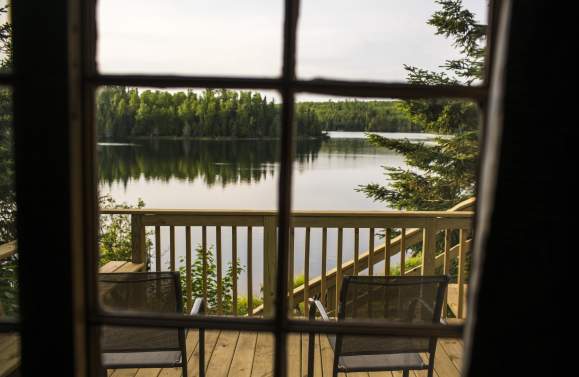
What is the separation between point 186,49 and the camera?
8.47ft

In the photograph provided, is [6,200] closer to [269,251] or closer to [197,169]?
[197,169]

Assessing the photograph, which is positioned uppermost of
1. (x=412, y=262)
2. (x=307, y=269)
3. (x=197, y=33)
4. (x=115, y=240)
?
(x=197, y=33)

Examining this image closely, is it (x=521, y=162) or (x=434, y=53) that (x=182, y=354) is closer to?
(x=521, y=162)

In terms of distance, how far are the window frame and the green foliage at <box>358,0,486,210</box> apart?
21.3ft

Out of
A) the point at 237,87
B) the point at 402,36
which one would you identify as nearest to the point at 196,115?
the point at 237,87

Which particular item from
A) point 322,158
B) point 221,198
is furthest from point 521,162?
point 221,198

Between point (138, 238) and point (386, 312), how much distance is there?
2081mm

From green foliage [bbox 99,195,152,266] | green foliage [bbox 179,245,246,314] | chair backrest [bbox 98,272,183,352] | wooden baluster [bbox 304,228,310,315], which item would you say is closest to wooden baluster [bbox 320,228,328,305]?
wooden baluster [bbox 304,228,310,315]

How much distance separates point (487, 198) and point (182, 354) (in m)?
1.65

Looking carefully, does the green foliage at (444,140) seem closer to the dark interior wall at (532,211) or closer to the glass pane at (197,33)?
the glass pane at (197,33)

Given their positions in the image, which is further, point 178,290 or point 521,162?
point 178,290

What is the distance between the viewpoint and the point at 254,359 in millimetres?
2760

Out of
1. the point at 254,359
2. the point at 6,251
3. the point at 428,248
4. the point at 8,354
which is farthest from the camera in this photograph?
the point at 428,248

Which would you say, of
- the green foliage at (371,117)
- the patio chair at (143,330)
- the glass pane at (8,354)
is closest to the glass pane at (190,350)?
the patio chair at (143,330)
